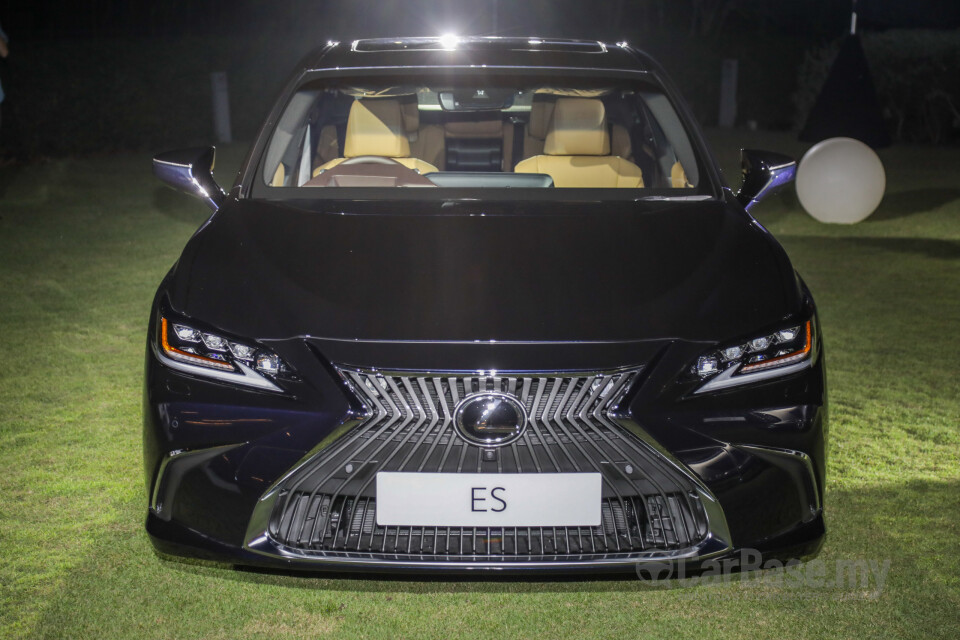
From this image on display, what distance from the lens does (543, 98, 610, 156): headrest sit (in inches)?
162

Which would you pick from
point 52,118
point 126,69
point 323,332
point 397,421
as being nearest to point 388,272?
point 323,332

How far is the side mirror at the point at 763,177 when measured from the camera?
383 centimetres

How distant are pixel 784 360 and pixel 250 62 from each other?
63.2 feet

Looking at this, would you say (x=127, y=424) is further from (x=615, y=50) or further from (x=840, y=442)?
(x=840, y=442)

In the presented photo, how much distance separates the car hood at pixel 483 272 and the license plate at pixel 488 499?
1.05ft

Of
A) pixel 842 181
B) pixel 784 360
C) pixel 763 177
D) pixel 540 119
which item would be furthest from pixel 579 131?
pixel 842 181

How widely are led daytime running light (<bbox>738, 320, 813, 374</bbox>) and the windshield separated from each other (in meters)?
1.00

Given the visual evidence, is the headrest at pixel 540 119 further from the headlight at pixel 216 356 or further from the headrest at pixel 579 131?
the headlight at pixel 216 356

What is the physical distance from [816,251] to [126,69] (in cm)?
1323

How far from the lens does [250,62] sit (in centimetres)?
2064

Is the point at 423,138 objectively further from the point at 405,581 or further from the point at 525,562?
the point at 525,562

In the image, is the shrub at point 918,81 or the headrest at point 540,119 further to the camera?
the shrub at point 918,81

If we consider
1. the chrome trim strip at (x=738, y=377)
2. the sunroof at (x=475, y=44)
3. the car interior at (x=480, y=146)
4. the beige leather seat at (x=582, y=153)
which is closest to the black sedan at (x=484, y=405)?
the chrome trim strip at (x=738, y=377)

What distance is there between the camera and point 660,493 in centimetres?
249
